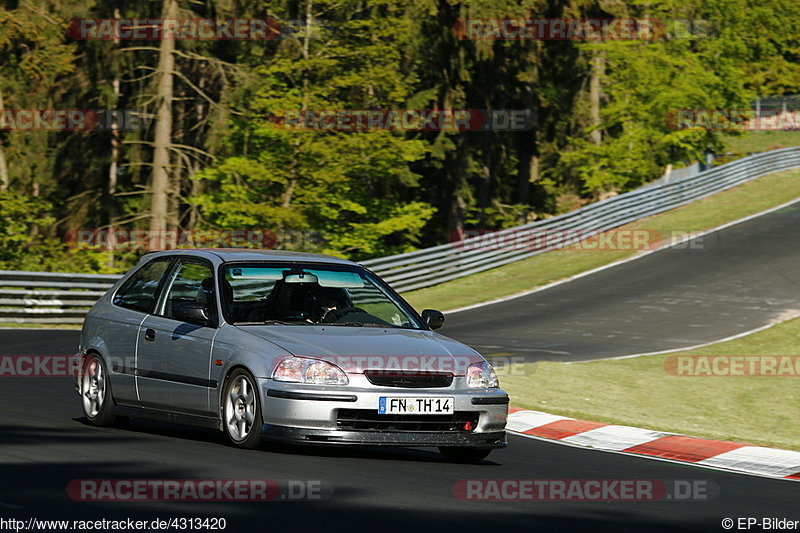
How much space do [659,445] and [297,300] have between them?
383 cm

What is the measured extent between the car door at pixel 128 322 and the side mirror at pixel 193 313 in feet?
2.76

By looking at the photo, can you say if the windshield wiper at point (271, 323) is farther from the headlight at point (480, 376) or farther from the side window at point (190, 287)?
the headlight at point (480, 376)

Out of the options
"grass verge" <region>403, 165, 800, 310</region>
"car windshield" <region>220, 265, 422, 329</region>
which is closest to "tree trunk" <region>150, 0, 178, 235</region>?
"grass verge" <region>403, 165, 800, 310</region>

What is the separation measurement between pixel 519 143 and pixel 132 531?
52.0 m

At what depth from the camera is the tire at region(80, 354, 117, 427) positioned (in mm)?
10789

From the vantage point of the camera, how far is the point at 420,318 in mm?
10633

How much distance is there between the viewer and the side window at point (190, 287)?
1022 cm

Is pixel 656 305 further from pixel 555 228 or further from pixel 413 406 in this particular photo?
pixel 413 406

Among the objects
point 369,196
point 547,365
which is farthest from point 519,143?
point 547,365

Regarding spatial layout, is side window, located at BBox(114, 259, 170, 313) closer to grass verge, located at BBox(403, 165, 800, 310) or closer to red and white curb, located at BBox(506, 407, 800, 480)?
red and white curb, located at BBox(506, 407, 800, 480)

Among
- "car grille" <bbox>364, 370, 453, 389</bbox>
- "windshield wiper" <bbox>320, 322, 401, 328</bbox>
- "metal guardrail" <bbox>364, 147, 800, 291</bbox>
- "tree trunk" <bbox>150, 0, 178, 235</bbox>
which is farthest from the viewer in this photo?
"tree trunk" <bbox>150, 0, 178, 235</bbox>

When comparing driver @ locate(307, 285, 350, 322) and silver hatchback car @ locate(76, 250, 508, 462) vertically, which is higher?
driver @ locate(307, 285, 350, 322)

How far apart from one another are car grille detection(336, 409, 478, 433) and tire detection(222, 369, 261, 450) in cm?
63

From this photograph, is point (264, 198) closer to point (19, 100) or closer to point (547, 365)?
point (19, 100)
